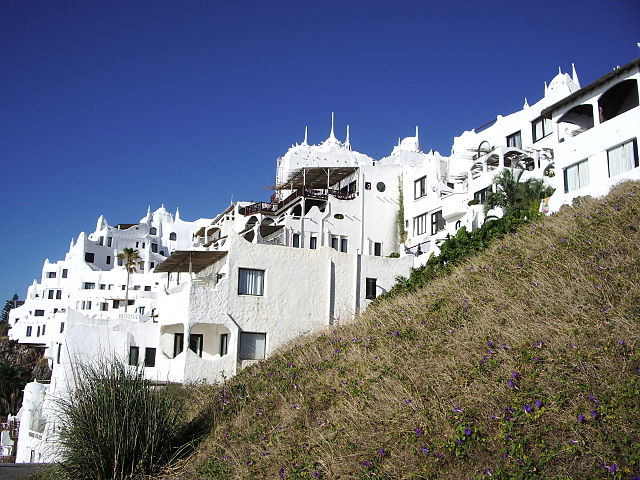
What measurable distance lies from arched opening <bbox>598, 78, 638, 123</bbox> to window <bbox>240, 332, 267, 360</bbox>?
17.0 metres

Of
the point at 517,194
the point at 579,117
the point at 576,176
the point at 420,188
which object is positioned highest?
the point at 420,188

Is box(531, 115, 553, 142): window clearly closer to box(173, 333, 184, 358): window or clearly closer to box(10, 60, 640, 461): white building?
box(10, 60, 640, 461): white building

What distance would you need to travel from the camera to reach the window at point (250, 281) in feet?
97.2

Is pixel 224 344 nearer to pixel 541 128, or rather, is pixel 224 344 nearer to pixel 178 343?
pixel 178 343

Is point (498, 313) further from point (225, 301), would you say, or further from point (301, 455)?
point (225, 301)

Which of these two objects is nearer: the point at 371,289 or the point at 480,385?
the point at 480,385

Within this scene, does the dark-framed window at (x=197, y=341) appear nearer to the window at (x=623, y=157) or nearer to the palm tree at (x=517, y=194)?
the palm tree at (x=517, y=194)

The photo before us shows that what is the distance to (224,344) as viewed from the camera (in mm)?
29812

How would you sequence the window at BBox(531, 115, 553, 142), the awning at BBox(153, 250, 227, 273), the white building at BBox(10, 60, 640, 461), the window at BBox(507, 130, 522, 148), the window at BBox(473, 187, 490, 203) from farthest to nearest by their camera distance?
the window at BBox(507, 130, 522, 148) < the window at BBox(531, 115, 553, 142) < the window at BBox(473, 187, 490, 203) < the awning at BBox(153, 250, 227, 273) < the white building at BBox(10, 60, 640, 461)

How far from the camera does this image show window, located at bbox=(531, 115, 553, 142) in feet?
120

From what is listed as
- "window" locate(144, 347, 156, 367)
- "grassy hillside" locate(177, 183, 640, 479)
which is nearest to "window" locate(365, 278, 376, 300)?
"window" locate(144, 347, 156, 367)

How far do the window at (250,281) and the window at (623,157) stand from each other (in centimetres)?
1547

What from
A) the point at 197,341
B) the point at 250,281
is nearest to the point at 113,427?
the point at 250,281

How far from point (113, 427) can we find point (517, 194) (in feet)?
70.8
